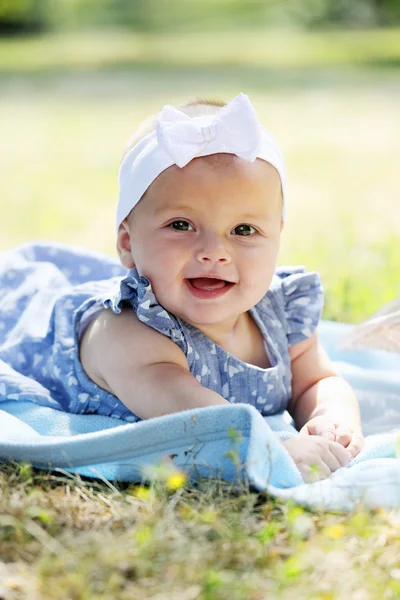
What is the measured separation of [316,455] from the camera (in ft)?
7.80

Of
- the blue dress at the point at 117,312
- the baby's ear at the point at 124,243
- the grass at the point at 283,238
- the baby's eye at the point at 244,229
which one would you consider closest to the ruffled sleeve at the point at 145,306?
the blue dress at the point at 117,312

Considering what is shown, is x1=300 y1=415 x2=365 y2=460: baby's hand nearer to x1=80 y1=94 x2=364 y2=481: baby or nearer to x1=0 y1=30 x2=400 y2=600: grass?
x1=80 y1=94 x2=364 y2=481: baby

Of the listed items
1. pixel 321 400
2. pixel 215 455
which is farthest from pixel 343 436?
pixel 215 455

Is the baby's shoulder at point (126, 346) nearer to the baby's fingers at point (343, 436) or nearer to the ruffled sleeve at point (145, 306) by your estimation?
the ruffled sleeve at point (145, 306)

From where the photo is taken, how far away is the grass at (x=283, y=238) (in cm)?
178

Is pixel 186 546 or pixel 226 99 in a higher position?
pixel 186 546

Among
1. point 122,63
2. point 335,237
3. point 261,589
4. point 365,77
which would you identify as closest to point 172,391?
point 261,589

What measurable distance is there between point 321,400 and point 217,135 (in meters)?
0.84

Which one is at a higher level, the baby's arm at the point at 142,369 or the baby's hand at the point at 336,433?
the baby's arm at the point at 142,369

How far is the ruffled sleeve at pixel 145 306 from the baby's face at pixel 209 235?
0.10 feet

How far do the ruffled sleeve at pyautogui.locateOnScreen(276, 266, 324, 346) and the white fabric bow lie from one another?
59 centimetres

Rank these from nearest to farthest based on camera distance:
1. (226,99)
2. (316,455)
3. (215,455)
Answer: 1. (215,455)
2. (316,455)
3. (226,99)

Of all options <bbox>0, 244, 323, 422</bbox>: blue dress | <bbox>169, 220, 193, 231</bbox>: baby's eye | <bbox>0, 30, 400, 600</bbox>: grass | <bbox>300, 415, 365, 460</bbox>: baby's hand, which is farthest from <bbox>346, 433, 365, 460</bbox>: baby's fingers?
<bbox>169, 220, 193, 231</bbox>: baby's eye

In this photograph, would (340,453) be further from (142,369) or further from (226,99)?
(226,99)
